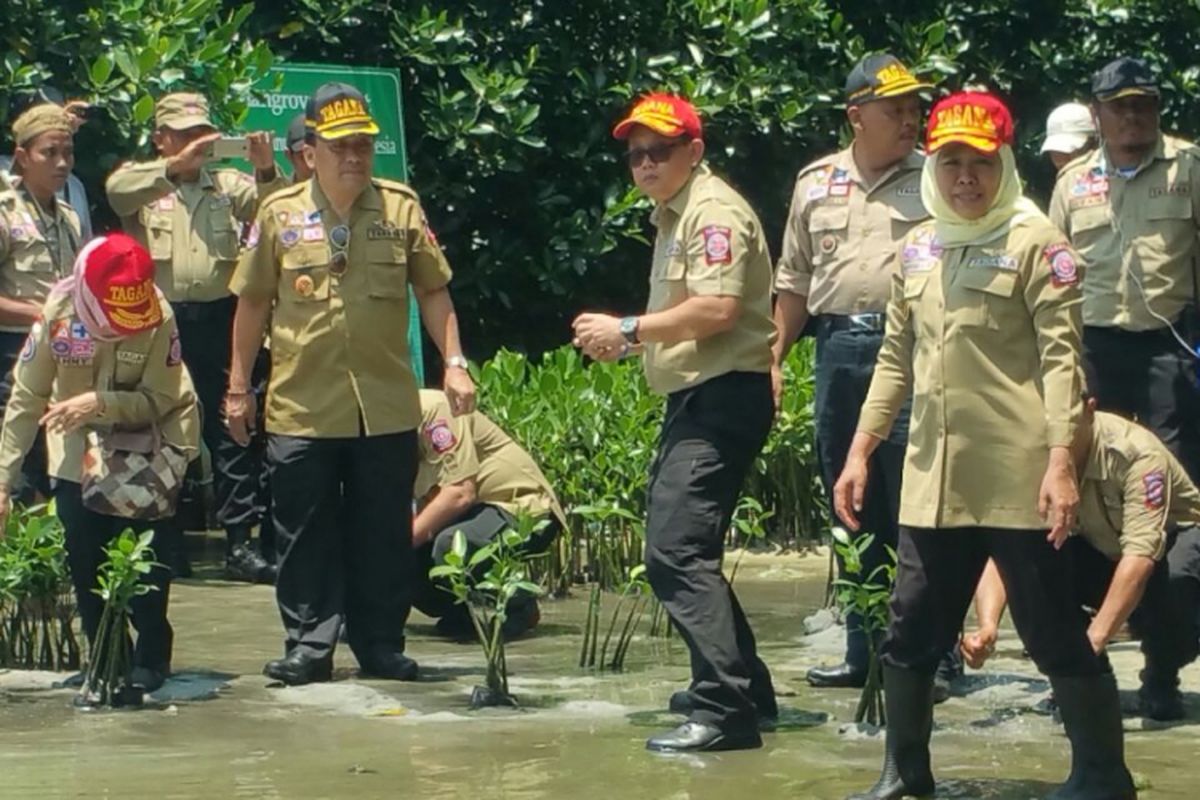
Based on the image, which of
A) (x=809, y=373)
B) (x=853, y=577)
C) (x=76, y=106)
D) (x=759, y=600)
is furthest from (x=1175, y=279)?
(x=76, y=106)

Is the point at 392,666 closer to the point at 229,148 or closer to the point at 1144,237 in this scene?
the point at 229,148

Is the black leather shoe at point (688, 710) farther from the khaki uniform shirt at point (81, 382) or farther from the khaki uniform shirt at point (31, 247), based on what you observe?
the khaki uniform shirt at point (31, 247)

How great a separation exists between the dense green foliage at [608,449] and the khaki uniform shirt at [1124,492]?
2.26 m

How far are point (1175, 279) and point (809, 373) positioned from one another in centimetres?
294

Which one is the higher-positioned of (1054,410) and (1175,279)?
(1175,279)

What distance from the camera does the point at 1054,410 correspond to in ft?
19.6

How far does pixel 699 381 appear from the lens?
6.92 meters

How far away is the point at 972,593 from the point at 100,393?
2.85 meters

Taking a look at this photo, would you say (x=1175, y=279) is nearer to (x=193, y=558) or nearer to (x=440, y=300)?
(x=440, y=300)

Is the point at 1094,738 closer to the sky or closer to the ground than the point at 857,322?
closer to the ground

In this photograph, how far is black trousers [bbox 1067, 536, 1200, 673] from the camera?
7281mm

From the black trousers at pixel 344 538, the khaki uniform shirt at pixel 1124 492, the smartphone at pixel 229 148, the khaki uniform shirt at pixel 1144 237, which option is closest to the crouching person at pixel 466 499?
the black trousers at pixel 344 538

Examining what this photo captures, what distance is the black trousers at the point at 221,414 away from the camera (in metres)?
10.2

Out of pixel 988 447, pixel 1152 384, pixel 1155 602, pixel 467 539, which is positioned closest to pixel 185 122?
pixel 467 539
